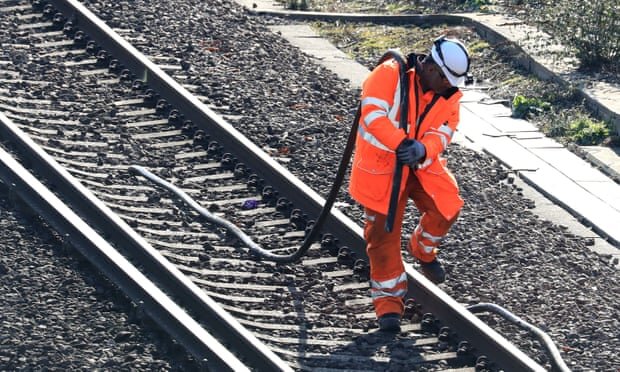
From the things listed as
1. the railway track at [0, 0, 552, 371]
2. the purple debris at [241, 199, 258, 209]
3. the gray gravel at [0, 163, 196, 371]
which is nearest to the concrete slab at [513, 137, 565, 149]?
the railway track at [0, 0, 552, 371]

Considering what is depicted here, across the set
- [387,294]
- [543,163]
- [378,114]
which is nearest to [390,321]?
[387,294]

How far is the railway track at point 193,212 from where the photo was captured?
804 cm

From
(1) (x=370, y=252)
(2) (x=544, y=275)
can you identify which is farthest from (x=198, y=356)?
(2) (x=544, y=275)

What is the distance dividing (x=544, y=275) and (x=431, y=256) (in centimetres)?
102

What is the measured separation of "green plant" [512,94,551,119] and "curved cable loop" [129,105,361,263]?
12.9ft

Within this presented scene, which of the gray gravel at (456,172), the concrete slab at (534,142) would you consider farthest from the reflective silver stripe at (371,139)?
the concrete slab at (534,142)

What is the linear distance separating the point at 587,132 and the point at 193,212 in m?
4.07

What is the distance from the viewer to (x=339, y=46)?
14055mm

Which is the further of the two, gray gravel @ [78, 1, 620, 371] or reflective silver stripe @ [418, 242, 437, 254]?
gray gravel @ [78, 1, 620, 371]

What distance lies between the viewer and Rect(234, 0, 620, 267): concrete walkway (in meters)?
10.3

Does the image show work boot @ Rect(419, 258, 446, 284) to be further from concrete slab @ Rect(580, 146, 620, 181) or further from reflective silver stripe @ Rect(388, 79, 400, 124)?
concrete slab @ Rect(580, 146, 620, 181)

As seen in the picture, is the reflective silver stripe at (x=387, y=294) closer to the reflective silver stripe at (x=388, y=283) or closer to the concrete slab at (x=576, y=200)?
the reflective silver stripe at (x=388, y=283)

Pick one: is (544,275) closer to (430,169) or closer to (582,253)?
(582,253)

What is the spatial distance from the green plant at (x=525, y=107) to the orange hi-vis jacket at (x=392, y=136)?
172 inches
